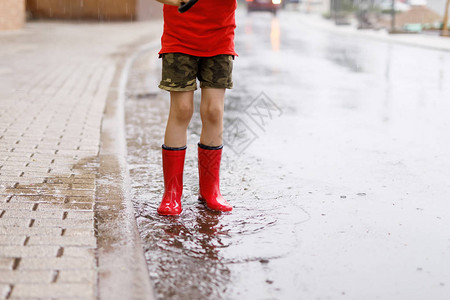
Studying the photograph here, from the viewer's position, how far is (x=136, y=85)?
953 cm

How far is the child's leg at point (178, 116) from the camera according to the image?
366cm

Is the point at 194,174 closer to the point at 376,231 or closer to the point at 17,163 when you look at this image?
the point at 17,163

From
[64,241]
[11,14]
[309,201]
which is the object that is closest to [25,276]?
[64,241]

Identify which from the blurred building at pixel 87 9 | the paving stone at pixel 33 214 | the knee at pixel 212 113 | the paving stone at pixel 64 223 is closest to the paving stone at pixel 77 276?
the paving stone at pixel 64 223

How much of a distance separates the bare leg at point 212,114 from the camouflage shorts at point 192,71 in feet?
0.17

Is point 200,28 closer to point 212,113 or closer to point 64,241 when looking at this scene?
point 212,113

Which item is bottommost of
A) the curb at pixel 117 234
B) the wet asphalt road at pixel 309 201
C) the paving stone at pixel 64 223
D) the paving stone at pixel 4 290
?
the wet asphalt road at pixel 309 201

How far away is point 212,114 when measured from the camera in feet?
12.2

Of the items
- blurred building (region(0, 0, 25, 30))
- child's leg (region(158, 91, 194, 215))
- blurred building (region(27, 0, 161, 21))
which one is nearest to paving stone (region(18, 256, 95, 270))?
child's leg (region(158, 91, 194, 215))

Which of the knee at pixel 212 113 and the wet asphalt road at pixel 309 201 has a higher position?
the knee at pixel 212 113

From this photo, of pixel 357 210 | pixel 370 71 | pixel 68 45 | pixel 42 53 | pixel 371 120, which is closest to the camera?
pixel 357 210

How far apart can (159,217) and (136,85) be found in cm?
615

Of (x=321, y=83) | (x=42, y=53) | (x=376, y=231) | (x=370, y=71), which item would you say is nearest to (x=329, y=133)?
(x=376, y=231)

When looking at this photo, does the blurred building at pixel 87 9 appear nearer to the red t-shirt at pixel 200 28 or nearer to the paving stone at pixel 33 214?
the red t-shirt at pixel 200 28
